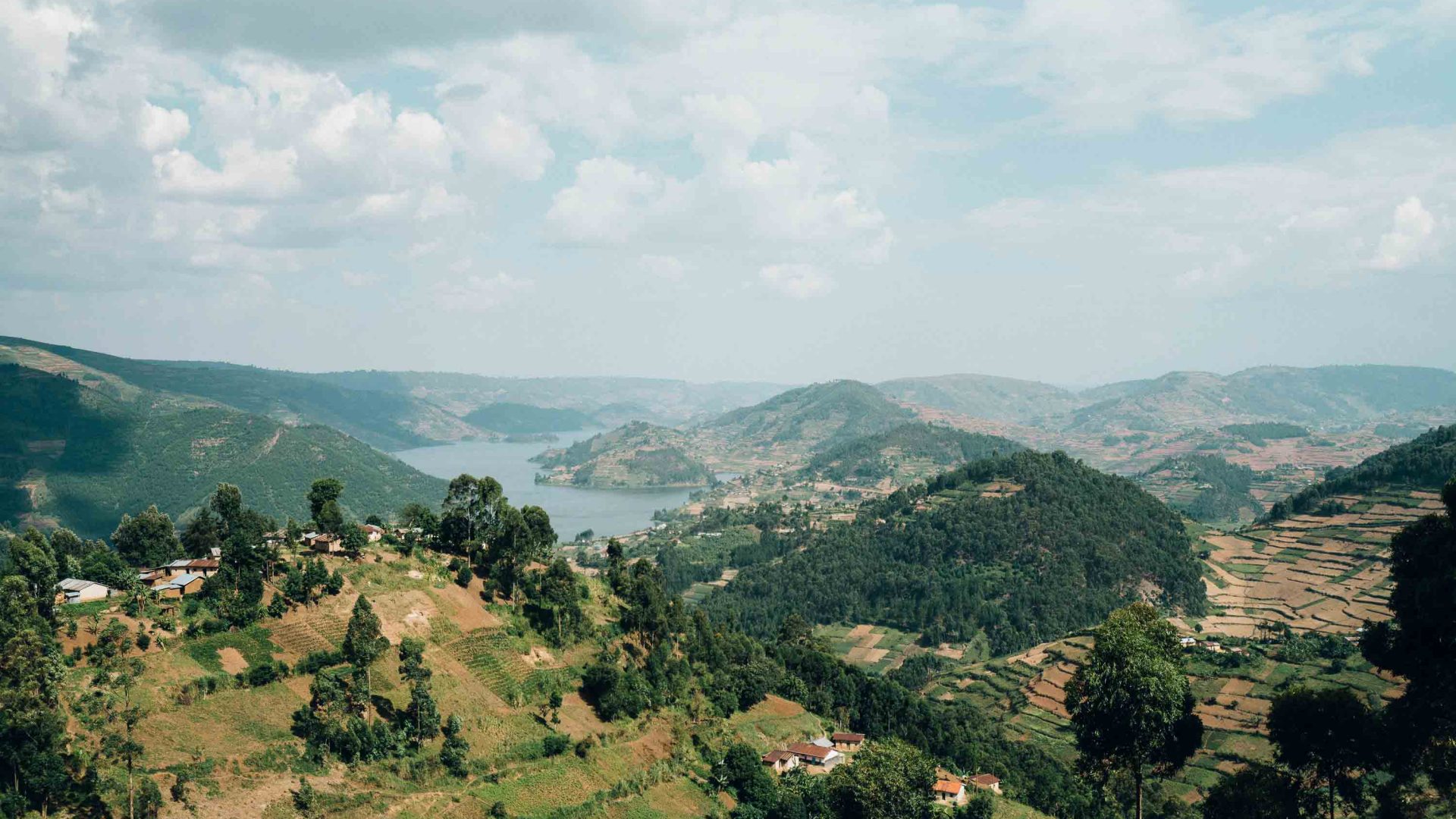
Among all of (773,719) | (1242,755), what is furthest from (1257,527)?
(773,719)

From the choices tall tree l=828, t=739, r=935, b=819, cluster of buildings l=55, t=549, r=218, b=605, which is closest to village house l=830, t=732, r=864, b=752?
tall tree l=828, t=739, r=935, b=819

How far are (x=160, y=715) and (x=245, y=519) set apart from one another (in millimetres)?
22760

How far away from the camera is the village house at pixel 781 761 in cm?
6238

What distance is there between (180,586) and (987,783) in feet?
195

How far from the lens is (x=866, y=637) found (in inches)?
5458

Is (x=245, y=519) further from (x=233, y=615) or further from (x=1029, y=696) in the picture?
(x=1029, y=696)

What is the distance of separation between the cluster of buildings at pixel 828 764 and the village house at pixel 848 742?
0.48 ft

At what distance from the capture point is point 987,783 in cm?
6881

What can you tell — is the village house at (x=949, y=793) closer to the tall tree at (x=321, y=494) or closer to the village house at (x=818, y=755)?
the village house at (x=818, y=755)

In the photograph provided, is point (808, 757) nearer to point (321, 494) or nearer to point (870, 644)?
point (321, 494)

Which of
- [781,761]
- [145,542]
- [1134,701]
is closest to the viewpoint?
[1134,701]

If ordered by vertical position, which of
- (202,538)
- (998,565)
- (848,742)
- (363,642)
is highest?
(202,538)

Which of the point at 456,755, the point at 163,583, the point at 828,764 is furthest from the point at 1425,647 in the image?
the point at 163,583

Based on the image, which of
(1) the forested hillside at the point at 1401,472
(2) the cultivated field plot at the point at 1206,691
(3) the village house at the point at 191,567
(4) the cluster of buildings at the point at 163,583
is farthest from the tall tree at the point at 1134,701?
(1) the forested hillside at the point at 1401,472
